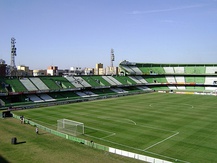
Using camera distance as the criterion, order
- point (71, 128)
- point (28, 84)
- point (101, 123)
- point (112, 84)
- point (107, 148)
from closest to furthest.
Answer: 1. point (107, 148)
2. point (71, 128)
3. point (101, 123)
4. point (28, 84)
5. point (112, 84)

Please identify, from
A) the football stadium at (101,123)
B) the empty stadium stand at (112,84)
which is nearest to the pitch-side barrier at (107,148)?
the football stadium at (101,123)

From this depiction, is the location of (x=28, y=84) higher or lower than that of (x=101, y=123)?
higher

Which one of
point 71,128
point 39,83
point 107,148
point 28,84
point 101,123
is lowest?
point 107,148

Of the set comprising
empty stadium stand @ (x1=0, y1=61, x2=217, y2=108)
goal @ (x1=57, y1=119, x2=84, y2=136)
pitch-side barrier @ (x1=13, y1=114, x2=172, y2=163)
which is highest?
empty stadium stand @ (x1=0, y1=61, x2=217, y2=108)

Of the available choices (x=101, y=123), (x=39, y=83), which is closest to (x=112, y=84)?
(x=39, y=83)

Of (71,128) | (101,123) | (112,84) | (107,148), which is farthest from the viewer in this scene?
(112,84)

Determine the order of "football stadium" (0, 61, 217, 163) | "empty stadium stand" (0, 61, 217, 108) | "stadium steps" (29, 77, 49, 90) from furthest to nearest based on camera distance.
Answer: "stadium steps" (29, 77, 49, 90) → "empty stadium stand" (0, 61, 217, 108) → "football stadium" (0, 61, 217, 163)

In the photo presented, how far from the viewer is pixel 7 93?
58312 mm

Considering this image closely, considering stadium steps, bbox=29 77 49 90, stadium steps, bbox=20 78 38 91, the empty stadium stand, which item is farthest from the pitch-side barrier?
stadium steps, bbox=29 77 49 90

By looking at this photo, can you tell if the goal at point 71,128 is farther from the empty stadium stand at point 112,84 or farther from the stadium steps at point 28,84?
the stadium steps at point 28,84

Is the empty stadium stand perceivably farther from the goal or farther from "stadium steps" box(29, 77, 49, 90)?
the goal

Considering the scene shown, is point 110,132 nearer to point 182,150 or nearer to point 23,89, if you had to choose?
point 182,150

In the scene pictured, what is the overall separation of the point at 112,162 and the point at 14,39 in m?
65.8

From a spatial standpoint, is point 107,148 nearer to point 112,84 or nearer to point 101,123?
point 101,123
